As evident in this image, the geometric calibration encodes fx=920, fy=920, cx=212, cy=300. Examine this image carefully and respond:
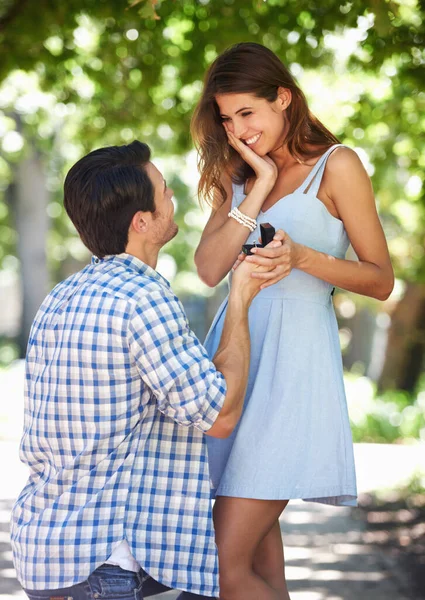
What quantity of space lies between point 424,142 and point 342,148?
5080 millimetres

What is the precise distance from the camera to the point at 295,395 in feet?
10.0

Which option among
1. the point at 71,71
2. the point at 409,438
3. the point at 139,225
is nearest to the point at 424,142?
the point at 71,71

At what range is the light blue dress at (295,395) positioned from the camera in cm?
300

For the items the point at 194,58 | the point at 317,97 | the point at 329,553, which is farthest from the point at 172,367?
the point at 317,97

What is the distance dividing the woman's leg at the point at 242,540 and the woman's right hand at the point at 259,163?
108 centimetres

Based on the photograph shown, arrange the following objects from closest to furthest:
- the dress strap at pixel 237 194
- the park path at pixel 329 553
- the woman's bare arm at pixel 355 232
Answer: the woman's bare arm at pixel 355 232 < the dress strap at pixel 237 194 < the park path at pixel 329 553

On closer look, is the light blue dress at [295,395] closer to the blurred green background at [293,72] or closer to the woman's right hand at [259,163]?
the woman's right hand at [259,163]

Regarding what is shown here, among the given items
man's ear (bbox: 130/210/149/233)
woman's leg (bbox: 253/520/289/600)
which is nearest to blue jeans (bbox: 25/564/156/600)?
woman's leg (bbox: 253/520/289/600)

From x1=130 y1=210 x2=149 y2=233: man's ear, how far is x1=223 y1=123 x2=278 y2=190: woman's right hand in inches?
21.3

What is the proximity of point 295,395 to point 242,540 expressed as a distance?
1.64ft

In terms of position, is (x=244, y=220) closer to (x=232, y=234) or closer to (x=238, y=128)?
(x=232, y=234)

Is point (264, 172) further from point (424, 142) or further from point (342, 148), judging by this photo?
point (424, 142)

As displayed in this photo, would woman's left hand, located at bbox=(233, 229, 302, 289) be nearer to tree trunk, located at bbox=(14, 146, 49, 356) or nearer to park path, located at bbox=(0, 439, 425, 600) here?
park path, located at bbox=(0, 439, 425, 600)

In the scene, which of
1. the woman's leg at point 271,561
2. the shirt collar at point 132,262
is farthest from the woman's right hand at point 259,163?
the woman's leg at point 271,561
